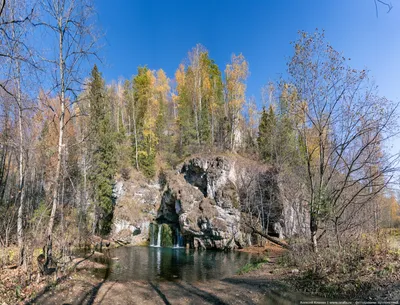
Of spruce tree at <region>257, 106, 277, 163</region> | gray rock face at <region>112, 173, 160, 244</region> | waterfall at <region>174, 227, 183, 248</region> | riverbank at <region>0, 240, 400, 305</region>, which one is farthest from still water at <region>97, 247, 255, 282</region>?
spruce tree at <region>257, 106, 277, 163</region>

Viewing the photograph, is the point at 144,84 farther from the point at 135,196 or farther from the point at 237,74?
the point at 135,196

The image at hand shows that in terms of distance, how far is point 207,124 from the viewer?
112 feet

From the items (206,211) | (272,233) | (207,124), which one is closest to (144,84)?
(207,124)

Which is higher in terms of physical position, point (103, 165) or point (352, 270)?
point (103, 165)

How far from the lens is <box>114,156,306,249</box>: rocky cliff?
76.8 feet

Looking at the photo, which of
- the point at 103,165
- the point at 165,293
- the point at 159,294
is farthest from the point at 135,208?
the point at 159,294

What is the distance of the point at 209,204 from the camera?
25125 millimetres

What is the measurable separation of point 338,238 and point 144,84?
104ft

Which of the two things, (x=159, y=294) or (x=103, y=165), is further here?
(x=103, y=165)

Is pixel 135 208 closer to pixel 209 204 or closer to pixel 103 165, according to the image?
pixel 103 165

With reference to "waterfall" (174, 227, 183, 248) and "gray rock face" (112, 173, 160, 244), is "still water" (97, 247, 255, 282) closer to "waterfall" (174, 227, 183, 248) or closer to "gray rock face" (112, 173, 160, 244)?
"waterfall" (174, 227, 183, 248)

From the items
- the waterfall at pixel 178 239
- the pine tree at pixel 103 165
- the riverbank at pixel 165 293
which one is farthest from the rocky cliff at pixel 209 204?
the riverbank at pixel 165 293

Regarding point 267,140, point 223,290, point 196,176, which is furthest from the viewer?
point 267,140

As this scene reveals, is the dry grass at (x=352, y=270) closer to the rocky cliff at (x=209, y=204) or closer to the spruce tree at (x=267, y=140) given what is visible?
the rocky cliff at (x=209, y=204)
